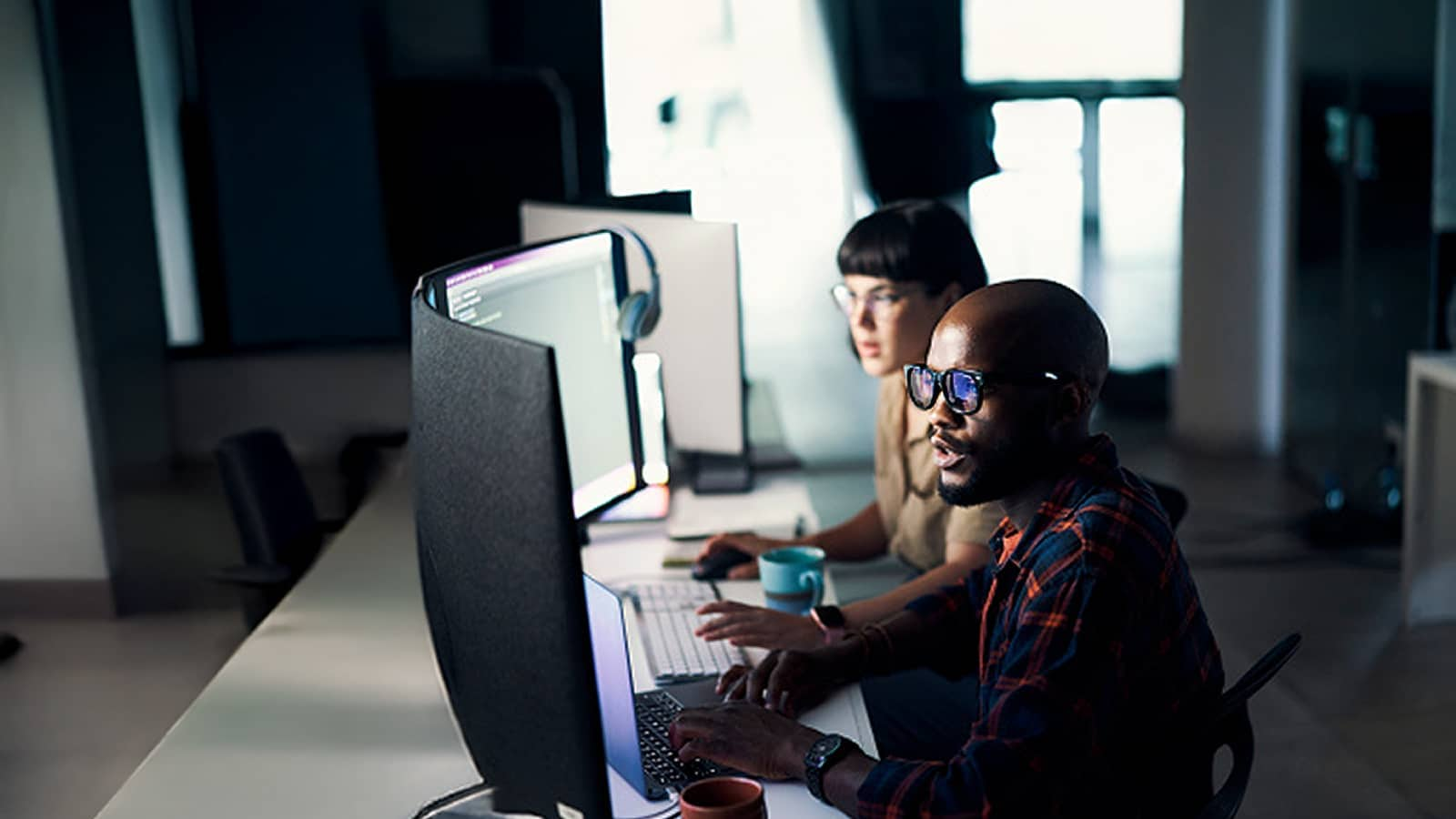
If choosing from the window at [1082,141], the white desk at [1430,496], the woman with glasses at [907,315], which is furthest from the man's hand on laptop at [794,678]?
the window at [1082,141]

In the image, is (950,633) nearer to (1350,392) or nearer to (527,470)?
(527,470)

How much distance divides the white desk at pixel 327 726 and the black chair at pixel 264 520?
0.43m

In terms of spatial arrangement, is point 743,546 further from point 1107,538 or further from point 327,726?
point 1107,538

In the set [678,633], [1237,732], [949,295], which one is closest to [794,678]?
[678,633]

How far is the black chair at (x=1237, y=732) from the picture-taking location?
164 cm

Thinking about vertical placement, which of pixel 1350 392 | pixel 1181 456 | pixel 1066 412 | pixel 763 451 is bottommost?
pixel 1181 456

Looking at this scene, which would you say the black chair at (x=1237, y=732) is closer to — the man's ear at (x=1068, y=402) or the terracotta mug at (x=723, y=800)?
the man's ear at (x=1068, y=402)

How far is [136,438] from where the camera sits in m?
5.90

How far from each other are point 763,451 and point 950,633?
1455mm

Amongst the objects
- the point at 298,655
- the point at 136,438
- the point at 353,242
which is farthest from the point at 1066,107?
the point at 298,655

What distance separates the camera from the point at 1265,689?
3.74 m

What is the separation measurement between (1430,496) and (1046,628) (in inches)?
119

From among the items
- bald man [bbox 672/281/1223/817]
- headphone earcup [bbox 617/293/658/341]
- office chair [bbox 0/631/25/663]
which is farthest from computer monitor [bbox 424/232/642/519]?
office chair [bbox 0/631/25/663]

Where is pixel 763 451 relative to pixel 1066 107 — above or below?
below
